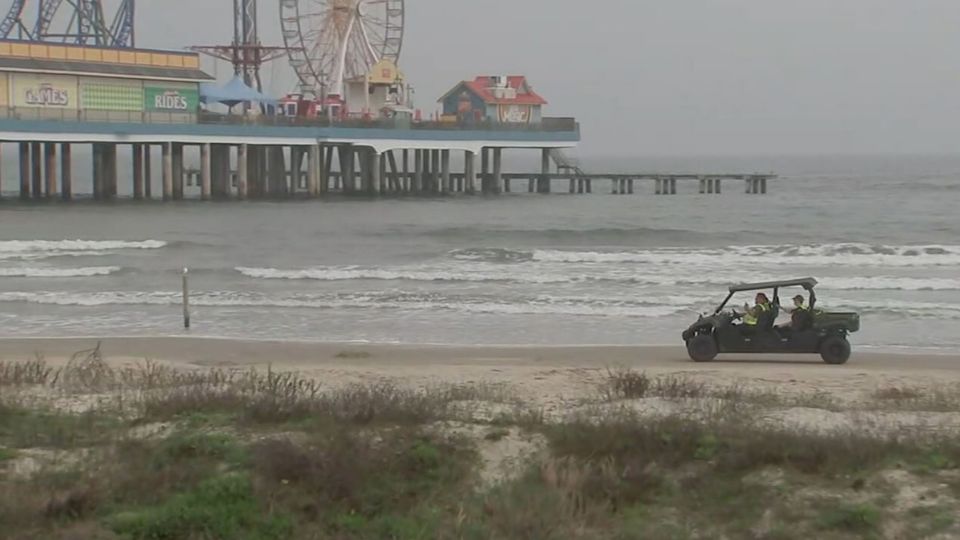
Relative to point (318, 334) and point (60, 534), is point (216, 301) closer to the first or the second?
point (318, 334)

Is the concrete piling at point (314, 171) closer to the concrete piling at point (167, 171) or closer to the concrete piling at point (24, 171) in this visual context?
the concrete piling at point (167, 171)

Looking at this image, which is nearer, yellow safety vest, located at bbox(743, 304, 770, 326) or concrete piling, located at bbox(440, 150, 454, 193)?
yellow safety vest, located at bbox(743, 304, 770, 326)

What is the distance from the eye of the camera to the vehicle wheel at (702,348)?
1420cm

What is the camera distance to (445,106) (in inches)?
2625

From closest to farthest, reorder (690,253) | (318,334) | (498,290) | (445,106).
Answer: (318,334) → (498,290) → (690,253) → (445,106)

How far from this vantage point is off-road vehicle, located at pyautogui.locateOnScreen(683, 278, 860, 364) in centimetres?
1388

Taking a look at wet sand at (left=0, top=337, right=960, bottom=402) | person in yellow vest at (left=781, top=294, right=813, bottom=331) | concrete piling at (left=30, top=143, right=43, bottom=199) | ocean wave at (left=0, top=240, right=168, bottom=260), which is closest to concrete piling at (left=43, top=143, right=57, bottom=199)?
concrete piling at (left=30, top=143, right=43, bottom=199)

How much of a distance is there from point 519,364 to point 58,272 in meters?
16.4

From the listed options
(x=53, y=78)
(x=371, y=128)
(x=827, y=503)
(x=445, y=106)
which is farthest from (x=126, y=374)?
(x=445, y=106)

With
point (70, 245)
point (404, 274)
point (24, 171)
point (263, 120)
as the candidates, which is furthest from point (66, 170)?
point (404, 274)

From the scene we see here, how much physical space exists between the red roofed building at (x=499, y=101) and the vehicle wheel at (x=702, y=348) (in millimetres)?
49229

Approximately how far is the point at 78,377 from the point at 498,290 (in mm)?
14148

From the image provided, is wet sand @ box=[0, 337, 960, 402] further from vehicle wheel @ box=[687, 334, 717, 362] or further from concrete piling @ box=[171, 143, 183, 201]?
concrete piling @ box=[171, 143, 183, 201]

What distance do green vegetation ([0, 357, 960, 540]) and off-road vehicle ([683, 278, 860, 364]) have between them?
5.37 metres
